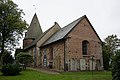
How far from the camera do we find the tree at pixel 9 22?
4303 centimetres

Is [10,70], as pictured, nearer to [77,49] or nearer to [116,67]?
[77,49]

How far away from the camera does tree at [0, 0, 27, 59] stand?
43.0 meters

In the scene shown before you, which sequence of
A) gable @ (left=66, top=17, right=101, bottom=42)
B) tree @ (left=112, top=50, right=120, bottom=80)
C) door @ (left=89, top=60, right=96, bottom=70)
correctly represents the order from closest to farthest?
tree @ (left=112, top=50, right=120, bottom=80), gable @ (left=66, top=17, right=101, bottom=42), door @ (left=89, top=60, right=96, bottom=70)

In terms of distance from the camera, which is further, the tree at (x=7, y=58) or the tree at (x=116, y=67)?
the tree at (x=7, y=58)

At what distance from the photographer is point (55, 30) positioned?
51.3m

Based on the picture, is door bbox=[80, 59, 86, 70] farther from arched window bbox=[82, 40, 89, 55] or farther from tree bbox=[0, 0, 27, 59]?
tree bbox=[0, 0, 27, 59]

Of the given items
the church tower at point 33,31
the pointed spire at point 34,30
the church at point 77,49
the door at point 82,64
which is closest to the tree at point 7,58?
the church tower at point 33,31

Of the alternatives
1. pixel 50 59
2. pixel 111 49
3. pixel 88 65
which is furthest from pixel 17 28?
pixel 111 49

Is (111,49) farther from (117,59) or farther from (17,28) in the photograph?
(117,59)

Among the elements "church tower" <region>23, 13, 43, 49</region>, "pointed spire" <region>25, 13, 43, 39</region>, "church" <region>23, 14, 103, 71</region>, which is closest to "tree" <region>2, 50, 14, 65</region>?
"church tower" <region>23, 13, 43, 49</region>

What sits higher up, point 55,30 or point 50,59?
point 55,30

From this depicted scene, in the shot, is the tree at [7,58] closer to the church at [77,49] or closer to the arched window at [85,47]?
the church at [77,49]

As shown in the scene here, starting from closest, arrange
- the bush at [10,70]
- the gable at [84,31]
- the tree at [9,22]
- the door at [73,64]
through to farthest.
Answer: the bush at [10,70] < the door at [73,64] < the gable at [84,31] < the tree at [9,22]

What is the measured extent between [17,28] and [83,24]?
12.8 metres
